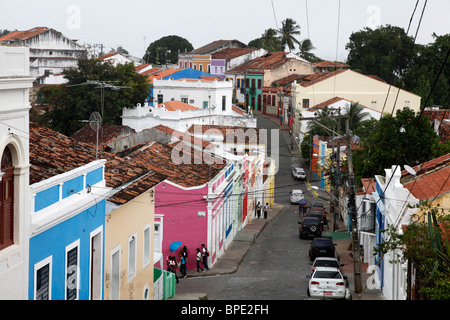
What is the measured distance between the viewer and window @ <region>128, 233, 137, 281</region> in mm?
18655

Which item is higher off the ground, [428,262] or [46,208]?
[46,208]

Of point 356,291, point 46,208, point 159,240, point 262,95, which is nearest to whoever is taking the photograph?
point 46,208

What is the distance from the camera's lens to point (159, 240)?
92.1ft

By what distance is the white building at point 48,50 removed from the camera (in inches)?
3329

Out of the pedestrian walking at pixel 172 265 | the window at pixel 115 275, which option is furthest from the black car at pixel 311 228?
the window at pixel 115 275

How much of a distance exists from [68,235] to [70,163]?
1.92m

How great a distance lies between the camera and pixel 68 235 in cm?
1410

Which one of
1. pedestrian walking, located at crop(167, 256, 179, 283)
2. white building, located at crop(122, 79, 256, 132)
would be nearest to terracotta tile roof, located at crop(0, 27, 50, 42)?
white building, located at crop(122, 79, 256, 132)

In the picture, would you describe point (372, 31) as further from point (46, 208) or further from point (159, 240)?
point (46, 208)

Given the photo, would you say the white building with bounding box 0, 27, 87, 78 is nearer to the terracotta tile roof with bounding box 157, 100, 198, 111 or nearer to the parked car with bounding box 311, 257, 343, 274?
the terracotta tile roof with bounding box 157, 100, 198, 111

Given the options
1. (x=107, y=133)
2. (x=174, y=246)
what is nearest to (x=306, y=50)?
(x=107, y=133)

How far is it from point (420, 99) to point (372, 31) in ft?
64.1

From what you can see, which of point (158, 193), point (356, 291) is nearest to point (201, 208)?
point (158, 193)

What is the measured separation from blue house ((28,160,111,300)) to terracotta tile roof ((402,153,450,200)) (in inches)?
372
